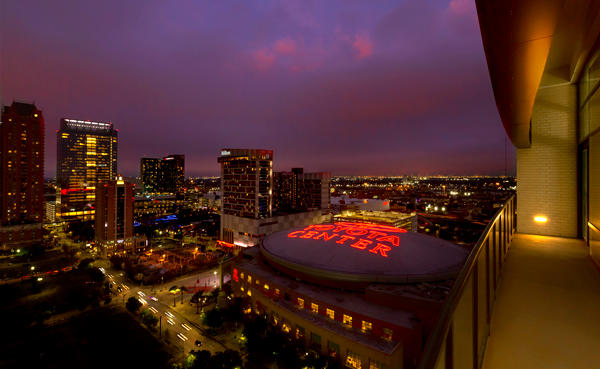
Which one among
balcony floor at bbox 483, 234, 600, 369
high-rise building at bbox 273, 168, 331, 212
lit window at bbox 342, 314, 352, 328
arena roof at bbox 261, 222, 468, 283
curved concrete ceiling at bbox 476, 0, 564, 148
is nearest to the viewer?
curved concrete ceiling at bbox 476, 0, 564, 148

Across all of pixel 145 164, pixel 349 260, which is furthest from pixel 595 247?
pixel 145 164

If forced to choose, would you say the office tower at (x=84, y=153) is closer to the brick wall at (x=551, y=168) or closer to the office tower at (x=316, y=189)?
the office tower at (x=316, y=189)

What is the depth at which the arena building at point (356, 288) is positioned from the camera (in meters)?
13.7

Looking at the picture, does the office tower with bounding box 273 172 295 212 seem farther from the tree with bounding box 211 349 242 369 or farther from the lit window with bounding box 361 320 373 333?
the lit window with bounding box 361 320 373 333

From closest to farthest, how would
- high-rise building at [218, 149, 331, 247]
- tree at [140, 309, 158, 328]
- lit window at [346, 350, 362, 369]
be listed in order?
lit window at [346, 350, 362, 369], tree at [140, 309, 158, 328], high-rise building at [218, 149, 331, 247]

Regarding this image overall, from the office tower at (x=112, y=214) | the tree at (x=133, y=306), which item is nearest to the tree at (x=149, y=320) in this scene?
the tree at (x=133, y=306)

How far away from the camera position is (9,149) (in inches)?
1863

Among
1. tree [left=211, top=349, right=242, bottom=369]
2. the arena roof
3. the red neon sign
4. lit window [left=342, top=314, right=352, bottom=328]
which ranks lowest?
tree [left=211, top=349, right=242, bottom=369]

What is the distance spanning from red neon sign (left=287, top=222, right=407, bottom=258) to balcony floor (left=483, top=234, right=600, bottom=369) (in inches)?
544

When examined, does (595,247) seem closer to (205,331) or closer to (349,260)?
(349,260)

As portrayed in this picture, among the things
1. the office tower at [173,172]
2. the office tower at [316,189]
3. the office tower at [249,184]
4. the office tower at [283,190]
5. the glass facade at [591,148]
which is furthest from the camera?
the office tower at [173,172]

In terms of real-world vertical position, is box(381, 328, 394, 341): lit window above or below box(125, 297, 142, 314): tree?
above

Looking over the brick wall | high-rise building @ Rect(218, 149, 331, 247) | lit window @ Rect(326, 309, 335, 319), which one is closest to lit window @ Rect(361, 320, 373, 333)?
lit window @ Rect(326, 309, 335, 319)

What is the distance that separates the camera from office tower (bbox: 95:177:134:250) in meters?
40.9
